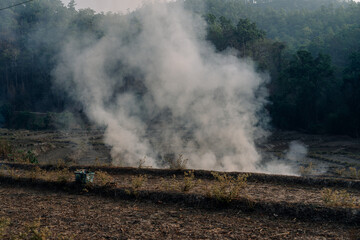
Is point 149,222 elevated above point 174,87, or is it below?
below

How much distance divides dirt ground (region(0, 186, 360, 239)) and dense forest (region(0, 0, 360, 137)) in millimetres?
21621

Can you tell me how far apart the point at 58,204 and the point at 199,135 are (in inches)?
630

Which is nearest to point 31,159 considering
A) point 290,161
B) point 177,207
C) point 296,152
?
point 177,207

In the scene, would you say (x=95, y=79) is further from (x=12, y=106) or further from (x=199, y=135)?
(x=12, y=106)

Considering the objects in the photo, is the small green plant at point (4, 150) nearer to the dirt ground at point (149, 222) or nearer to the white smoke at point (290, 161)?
the dirt ground at point (149, 222)

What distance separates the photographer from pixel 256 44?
141ft

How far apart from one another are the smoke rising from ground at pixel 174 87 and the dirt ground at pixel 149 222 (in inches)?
314

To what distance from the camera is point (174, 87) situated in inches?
854

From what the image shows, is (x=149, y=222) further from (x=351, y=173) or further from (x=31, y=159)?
(x=31, y=159)

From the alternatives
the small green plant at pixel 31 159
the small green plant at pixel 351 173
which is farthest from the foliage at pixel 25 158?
the small green plant at pixel 351 173

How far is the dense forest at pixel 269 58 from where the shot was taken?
33.3 m

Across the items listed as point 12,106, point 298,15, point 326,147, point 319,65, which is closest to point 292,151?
point 326,147

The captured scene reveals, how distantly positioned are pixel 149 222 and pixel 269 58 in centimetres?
4050

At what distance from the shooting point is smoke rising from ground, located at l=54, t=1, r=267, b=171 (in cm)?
1753
